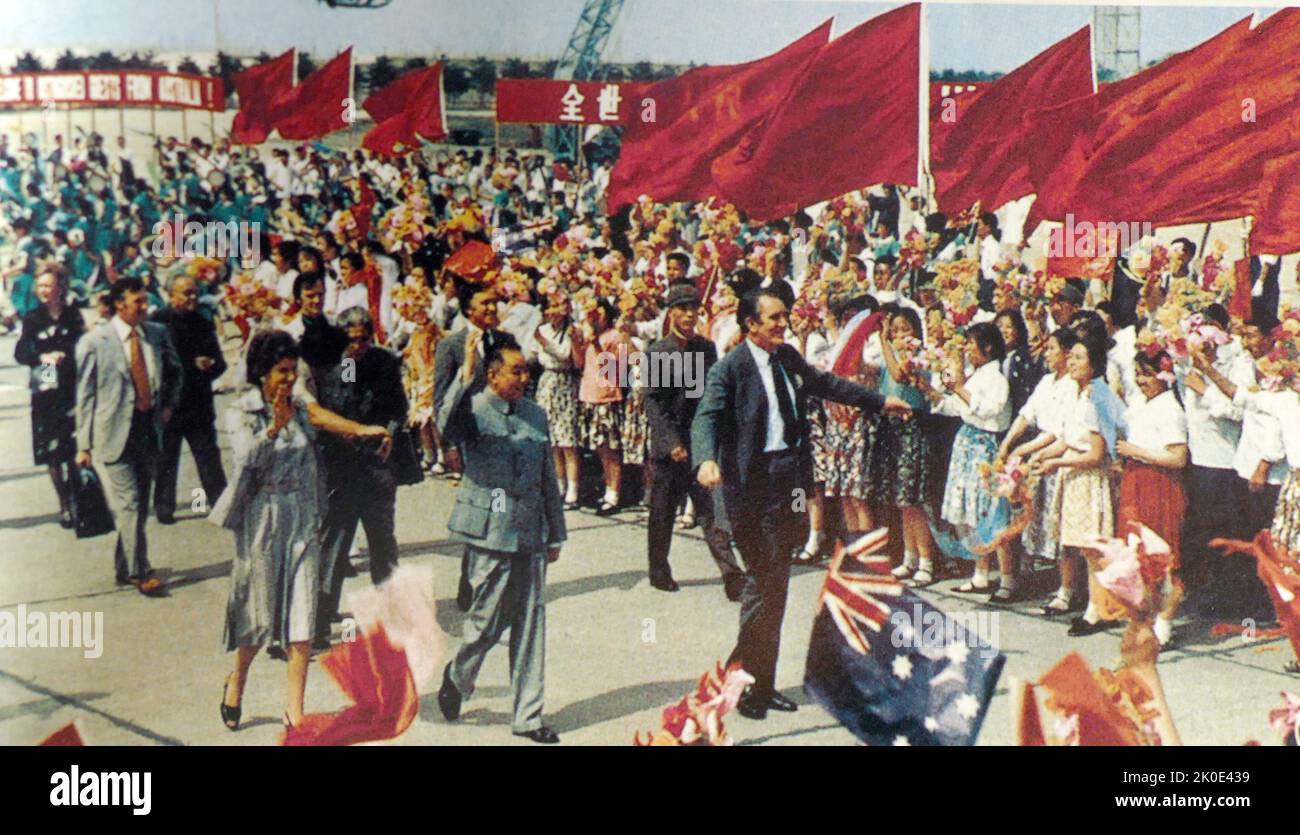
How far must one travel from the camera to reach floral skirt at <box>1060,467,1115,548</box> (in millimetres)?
5008

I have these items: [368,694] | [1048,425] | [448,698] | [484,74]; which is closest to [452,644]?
[448,698]

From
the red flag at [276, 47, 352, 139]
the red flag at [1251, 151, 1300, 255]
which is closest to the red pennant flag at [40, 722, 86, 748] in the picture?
the red flag at [276, 47, 352, 139]

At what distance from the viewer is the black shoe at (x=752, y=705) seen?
485 cm

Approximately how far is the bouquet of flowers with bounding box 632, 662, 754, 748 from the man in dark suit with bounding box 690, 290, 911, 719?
0.04 metres

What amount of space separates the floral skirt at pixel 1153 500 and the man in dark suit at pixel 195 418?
10.1 ft

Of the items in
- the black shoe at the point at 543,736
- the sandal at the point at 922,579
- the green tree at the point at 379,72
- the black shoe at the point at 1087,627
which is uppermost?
the green tree at the point at 379,72

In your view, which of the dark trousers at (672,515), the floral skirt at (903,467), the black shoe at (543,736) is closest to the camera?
the black shoe at (543,736)

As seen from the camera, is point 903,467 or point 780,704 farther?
point 903,467

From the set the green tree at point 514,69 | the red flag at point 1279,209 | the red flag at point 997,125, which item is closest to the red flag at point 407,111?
the green tree at point 514,69

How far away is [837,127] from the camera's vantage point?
5.07 m

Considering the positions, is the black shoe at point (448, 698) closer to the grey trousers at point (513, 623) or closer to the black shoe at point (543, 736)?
the grey trousers at point (513, 623)

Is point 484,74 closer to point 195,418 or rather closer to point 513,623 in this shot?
point 195,418

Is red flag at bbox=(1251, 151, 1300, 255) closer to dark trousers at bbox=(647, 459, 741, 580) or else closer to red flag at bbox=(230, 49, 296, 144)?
dark trousers at bbox=(647, 459, 741, 580)

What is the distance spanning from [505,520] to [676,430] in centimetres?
68
